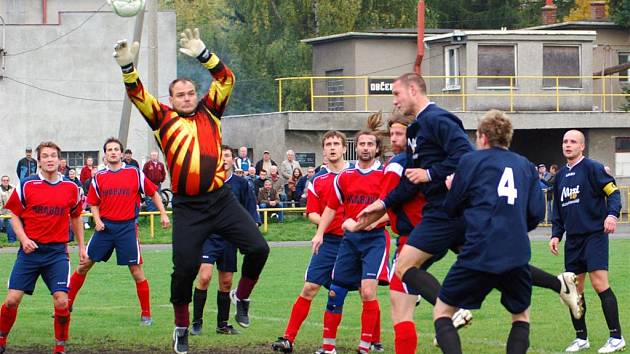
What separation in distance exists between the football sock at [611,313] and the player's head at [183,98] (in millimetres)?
4172

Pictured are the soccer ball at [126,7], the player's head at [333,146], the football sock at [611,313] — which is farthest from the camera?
the soccer ball at [126,7]

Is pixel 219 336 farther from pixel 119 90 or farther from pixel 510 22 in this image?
pixel 510 22

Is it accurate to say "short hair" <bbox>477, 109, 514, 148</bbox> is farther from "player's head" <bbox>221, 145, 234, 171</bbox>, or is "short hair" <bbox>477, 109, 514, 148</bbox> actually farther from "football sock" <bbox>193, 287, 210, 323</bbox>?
"football sock" <bbox>193, 287, 210, 323</bbox>

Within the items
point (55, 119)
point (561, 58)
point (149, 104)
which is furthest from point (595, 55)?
point (149, 104)

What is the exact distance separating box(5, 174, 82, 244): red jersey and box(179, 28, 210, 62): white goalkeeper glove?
205cm

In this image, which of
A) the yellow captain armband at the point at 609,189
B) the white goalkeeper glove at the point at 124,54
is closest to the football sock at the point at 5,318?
the white goalkeeper glove at the point at 124,54

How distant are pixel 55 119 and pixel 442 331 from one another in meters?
32.3

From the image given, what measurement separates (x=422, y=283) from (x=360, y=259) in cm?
209

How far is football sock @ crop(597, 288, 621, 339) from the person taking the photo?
10.9 m

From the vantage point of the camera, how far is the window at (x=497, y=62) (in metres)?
39.6

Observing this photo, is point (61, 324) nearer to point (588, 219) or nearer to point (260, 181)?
point (588, 219)

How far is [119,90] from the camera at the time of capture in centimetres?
3966

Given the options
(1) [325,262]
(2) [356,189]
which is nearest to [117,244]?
(1) [325,262]

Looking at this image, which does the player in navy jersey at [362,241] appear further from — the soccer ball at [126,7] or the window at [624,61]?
the window at [624,61]
